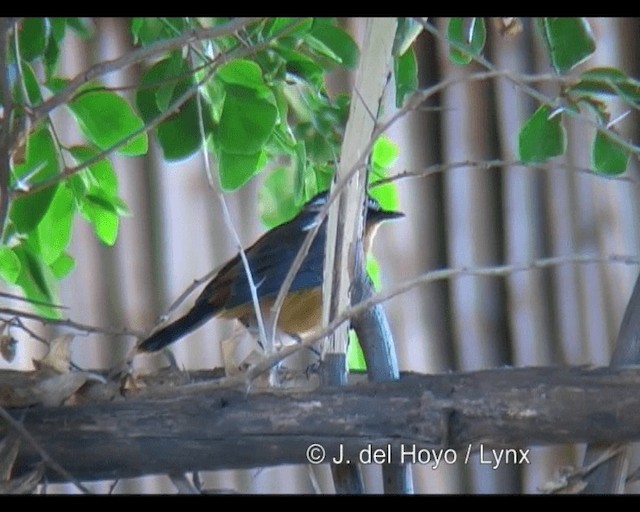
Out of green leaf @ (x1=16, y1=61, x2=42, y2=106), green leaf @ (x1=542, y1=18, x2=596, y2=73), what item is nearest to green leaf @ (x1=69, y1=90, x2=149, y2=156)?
green leaf @ (x1=16, y1=61, x2=42, y2=106)

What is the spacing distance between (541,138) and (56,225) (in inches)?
18.1

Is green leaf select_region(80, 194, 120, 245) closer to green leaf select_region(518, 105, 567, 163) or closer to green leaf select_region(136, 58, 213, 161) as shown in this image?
green leaf select_region(136, 58, 213, 161)

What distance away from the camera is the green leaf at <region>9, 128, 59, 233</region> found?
0.93 metres

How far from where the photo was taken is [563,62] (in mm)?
861

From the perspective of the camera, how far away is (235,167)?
95 cm

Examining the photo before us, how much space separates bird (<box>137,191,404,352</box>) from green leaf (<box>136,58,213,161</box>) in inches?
14.5

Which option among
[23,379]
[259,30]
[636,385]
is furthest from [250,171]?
[636,385]

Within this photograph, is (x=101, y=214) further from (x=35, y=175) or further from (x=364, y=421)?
(x=364, y=421)

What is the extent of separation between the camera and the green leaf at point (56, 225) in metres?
1.00

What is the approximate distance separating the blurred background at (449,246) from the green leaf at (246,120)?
0.52 metres

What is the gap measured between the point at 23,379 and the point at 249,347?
79 cm

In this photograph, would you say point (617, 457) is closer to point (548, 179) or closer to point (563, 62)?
point (563, 62)

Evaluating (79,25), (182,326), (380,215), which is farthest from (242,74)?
(182,326)

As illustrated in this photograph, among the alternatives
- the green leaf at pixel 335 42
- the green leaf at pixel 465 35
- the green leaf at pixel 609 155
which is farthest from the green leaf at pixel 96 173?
the green leaf at pixel 609 155
